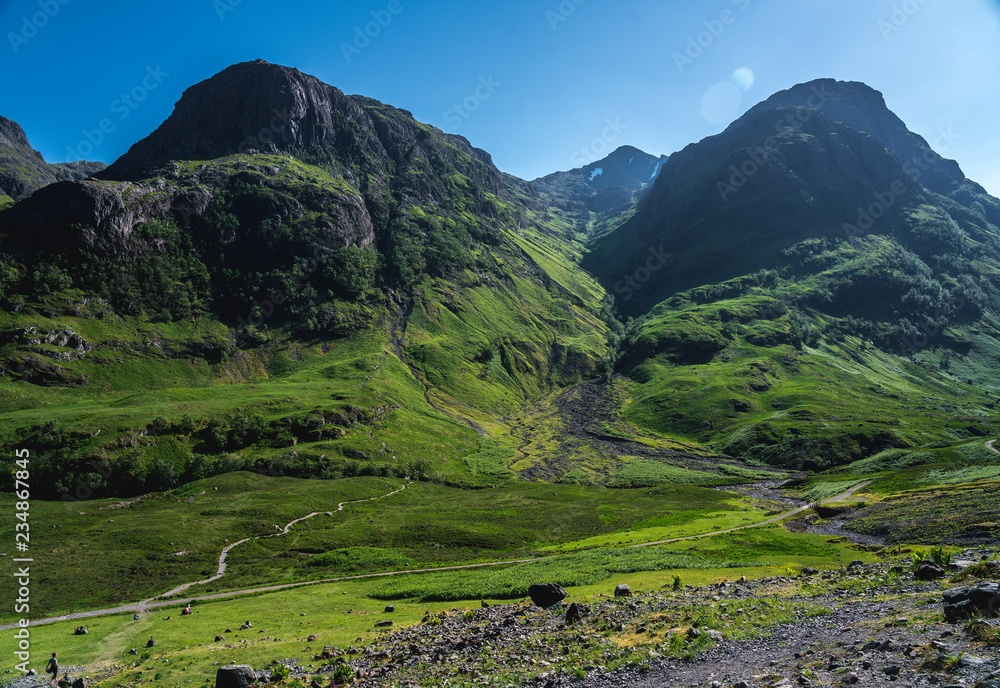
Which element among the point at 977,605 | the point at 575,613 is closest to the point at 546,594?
the point at 575,613

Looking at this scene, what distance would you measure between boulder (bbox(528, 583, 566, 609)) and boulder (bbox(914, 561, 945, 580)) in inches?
970

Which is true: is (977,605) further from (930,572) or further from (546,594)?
(546,594)

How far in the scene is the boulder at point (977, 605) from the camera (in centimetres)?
1888

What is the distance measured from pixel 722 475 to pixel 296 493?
154 m

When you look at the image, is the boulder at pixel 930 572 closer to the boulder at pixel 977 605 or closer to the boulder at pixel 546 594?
the boulder at pixel 977 605

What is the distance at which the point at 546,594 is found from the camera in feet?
126

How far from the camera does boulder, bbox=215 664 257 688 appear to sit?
25763 mm

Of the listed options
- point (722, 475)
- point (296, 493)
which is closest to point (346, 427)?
point (296, 493)

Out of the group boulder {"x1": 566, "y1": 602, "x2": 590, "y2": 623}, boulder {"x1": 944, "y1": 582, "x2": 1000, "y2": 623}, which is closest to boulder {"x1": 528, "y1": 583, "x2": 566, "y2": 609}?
boulder {"x1": 566, "y1": 602, "x2": 590, "y2": 623}

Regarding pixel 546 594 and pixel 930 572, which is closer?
pixel 930 572

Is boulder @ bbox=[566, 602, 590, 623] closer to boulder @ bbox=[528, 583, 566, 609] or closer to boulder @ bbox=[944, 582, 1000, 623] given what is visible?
boulder @ bbox=[528, 583, 566, 609]

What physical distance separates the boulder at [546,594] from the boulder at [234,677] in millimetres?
20786

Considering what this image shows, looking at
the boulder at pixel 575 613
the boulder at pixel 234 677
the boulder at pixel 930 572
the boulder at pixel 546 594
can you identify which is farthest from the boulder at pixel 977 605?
the boulder at pixel 234 677

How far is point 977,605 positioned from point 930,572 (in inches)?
590
